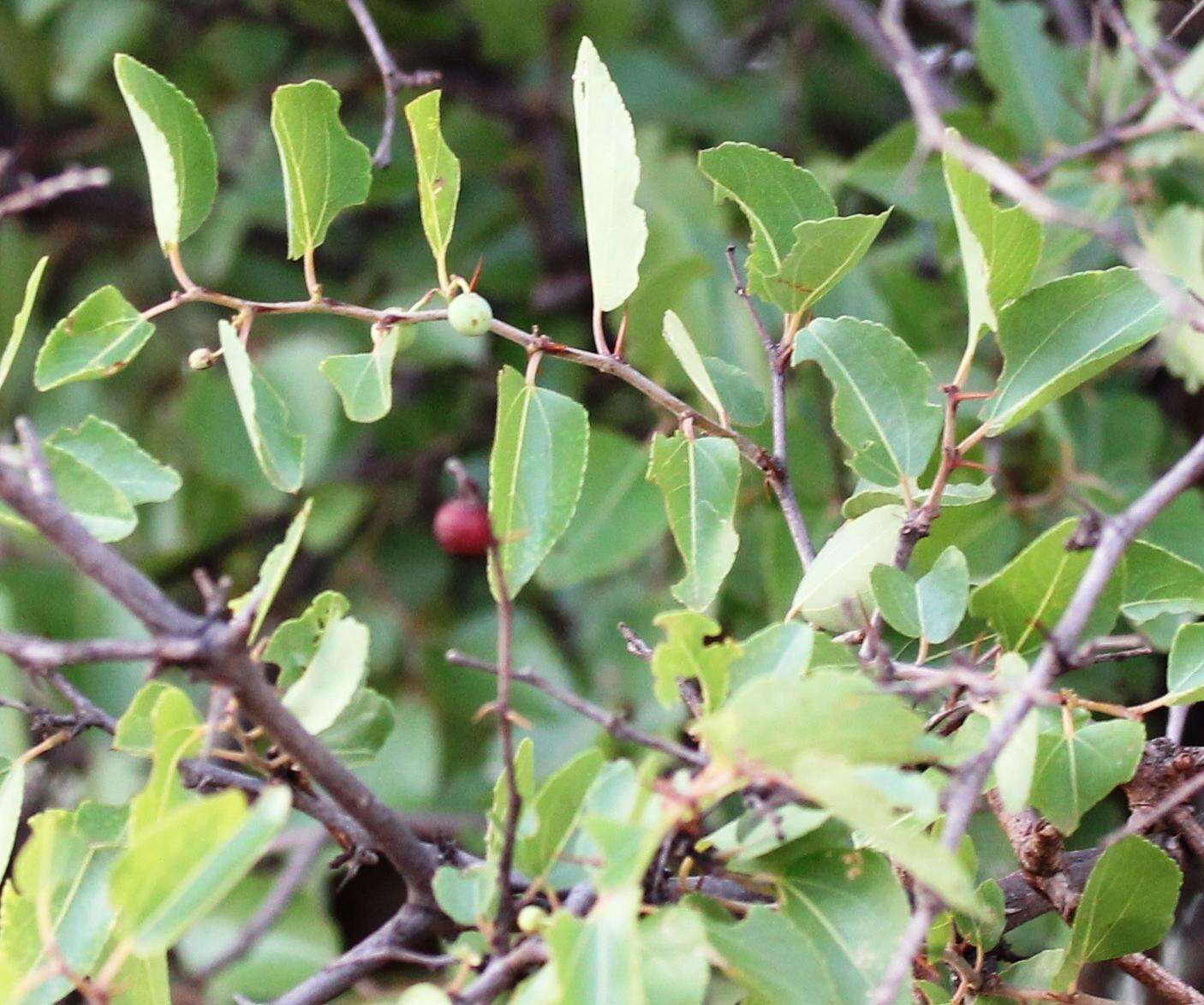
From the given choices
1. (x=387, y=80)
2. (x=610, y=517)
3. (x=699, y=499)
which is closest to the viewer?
(x=699, y=499)

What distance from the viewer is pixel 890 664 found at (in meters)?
0.47

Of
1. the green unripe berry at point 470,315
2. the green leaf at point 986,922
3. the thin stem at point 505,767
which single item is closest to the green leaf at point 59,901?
the thin stem at point 505,767

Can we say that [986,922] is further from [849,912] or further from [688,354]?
[688,354]

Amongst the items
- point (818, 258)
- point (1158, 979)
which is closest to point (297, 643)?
point (818, 258)

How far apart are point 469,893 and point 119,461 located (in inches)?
8.3

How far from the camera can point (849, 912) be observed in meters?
0.47

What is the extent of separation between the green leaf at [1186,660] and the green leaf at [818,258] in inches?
7.5

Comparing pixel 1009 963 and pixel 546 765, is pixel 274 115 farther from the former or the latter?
pixel 546 765

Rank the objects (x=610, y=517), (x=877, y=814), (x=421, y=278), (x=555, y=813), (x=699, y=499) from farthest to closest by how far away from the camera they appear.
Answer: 1. (x=421, y=278)
2. (x=610, y=517)
3. (x=699, y=499)
4. (x=555, y=813)
5. (x=877, y=814)

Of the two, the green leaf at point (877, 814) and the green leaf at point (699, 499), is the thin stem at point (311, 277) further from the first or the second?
the green leaf at point (877, 814)

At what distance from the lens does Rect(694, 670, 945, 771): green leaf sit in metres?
0.38

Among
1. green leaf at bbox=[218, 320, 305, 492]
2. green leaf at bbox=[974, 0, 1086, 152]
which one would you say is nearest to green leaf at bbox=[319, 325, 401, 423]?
green leaf at bbox=[218, 320, 305, 492]

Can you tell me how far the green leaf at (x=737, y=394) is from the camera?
0.61 m

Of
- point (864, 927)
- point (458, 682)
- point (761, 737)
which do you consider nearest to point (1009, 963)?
point (864, 927)
